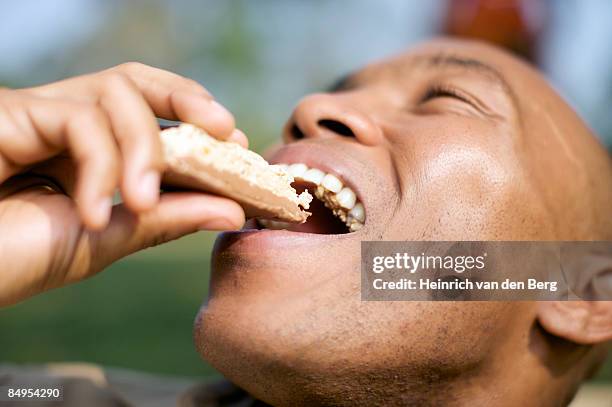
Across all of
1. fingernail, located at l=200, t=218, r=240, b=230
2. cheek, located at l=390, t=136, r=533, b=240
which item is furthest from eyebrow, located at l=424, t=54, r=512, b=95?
fingernail, located at l=200, t=218, r=240, b=230

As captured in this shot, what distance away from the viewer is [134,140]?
49.4 inches

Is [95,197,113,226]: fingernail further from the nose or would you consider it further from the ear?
the ear

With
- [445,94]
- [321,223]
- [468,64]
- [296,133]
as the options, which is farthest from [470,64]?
[321,223]

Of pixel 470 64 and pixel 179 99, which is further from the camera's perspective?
pixel 470 64

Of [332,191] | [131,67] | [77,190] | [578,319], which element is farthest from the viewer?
[578,319]

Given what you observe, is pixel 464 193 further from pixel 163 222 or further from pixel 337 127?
pixel 163 222

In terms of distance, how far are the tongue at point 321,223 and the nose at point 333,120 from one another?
Result: 9.6 inches

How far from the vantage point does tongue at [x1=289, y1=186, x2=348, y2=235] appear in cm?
214

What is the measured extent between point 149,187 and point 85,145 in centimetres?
18

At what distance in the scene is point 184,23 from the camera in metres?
13.3

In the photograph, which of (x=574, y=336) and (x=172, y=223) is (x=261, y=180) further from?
(x=574, y=336)

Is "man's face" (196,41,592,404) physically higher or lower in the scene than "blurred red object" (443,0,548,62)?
lower

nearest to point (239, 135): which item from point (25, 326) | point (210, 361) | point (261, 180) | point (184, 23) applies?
point (261, 180)

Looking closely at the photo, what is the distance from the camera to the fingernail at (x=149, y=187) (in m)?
1.17
